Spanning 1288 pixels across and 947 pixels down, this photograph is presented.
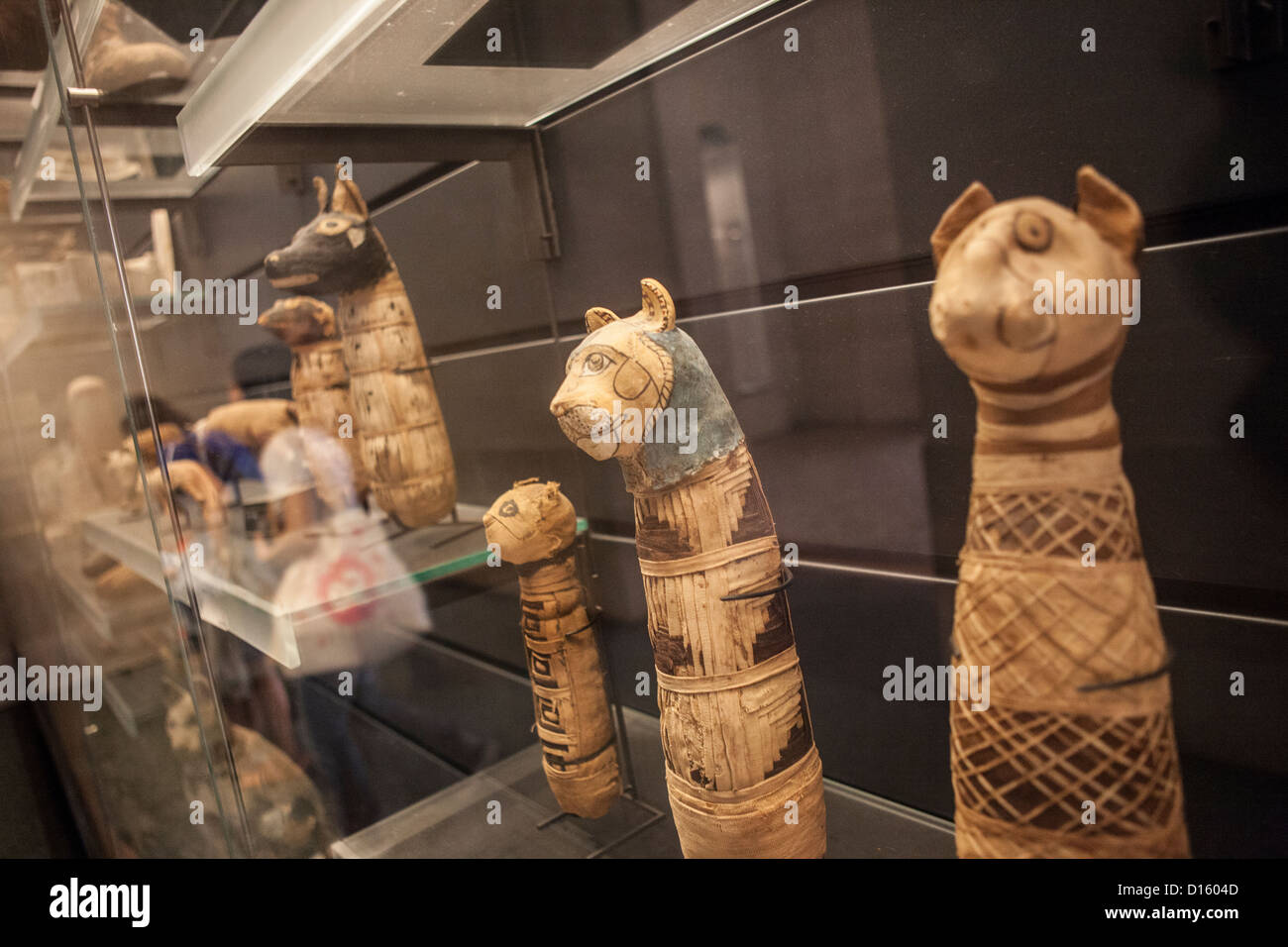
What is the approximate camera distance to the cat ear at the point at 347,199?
1060 mm

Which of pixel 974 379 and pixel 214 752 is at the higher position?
pixel 974 379

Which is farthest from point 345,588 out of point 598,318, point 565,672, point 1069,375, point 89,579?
point 1069,375

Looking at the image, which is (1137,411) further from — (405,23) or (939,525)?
(405,23)

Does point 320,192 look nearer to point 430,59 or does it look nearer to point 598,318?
point 430,59

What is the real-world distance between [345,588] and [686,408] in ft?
2.26

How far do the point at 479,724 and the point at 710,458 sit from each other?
2.15 feet

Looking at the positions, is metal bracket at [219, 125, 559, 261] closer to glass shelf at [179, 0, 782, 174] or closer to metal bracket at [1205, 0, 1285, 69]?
glass shelf at [179, 0, 782, 174]

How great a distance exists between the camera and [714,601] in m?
0.73

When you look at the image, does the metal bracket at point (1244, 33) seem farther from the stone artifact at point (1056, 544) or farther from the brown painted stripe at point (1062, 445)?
the brown painted stripe at point (1062, 445)

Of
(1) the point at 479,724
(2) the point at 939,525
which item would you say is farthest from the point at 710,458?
(1) the point at 479,724

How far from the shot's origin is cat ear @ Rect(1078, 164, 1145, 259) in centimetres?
48

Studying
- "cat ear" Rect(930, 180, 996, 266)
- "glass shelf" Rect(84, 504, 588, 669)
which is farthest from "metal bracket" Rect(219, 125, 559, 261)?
"cat ear" Rect(930, 180, 996, 266)

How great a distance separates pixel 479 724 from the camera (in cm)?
119

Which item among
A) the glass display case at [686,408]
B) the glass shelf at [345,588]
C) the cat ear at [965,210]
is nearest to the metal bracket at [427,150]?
the glass display case at [686,408]
